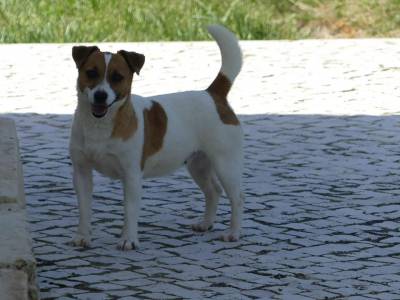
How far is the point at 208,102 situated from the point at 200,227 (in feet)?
2.57

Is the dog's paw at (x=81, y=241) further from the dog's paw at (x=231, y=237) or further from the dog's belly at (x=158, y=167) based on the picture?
the dog's paw at (x=231, y=237)

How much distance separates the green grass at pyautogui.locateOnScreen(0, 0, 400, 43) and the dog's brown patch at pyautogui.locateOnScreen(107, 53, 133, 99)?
8563 millimetres

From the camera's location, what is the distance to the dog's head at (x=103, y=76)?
6.53 meters

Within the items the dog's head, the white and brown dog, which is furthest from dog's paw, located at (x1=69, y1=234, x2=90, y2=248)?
the dog's head

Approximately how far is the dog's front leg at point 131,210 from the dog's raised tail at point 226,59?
0.85 metres

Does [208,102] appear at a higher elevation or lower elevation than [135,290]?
higher

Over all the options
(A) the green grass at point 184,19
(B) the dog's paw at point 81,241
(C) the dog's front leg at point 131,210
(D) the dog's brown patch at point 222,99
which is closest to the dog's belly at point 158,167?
(C) the dog's front leg at point 131,210

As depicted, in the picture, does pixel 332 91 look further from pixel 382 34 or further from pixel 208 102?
pixel 208 102

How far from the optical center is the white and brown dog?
21.7 feet

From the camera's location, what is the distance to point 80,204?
22.5ft

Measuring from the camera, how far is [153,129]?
22.6 feet

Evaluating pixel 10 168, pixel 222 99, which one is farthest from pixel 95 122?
pixel 222 99

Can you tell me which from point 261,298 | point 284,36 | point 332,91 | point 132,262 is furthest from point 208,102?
point 284,36

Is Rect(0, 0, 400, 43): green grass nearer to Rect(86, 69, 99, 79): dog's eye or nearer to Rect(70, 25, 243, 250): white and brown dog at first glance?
Rect(70, 25, 243, 250): white and brown dog
